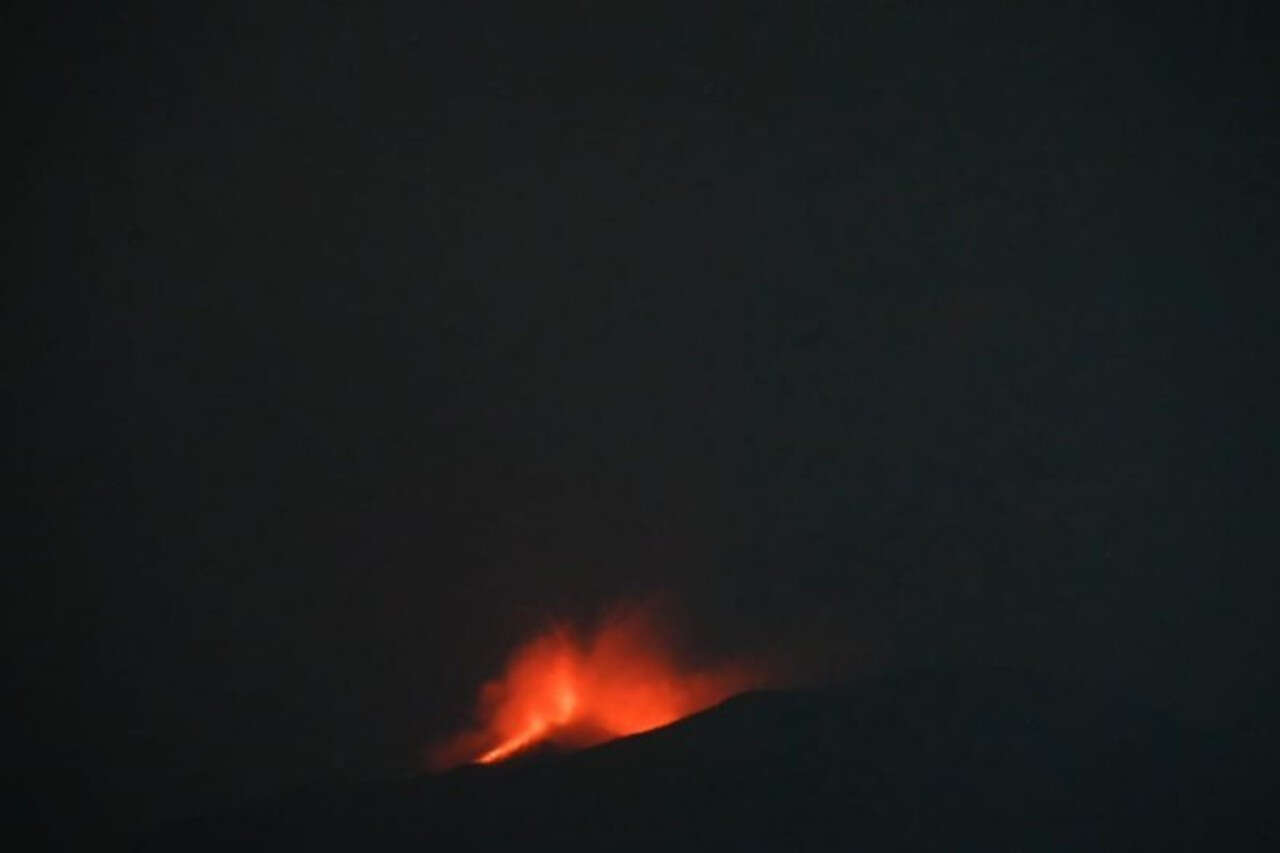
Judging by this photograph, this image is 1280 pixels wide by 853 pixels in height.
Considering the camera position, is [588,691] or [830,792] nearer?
[830,792]

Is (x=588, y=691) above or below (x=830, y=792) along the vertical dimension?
above

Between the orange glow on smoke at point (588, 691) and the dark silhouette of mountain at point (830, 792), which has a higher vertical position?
the orange glow on smoke at point (588, 691)

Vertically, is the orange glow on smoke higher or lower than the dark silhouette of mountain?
higher

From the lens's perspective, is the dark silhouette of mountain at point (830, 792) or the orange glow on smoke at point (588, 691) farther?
the orange glow on smoke at point (588, 691)

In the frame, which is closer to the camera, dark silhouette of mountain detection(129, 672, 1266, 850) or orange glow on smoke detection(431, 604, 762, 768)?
dark silhouette of mountain detection(129, 672, 1266, 850)
